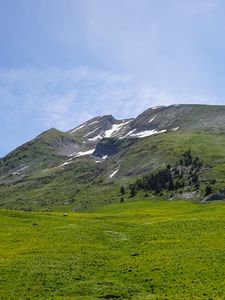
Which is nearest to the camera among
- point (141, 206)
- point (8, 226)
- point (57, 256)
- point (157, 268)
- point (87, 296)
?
point (87, 296)

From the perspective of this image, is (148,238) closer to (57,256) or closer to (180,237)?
(180,237)

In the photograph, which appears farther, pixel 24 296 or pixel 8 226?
pixel 8 226

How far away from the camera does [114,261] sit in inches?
2194

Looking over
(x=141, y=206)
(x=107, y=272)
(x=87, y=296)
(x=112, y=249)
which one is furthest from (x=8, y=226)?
(x=141, y=206)

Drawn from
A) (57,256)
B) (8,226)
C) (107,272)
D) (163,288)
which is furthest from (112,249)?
(8,226)

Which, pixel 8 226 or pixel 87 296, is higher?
pixel 8 226

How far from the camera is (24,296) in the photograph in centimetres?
4266

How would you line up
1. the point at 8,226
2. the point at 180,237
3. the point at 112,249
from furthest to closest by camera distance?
the point at 8,226 → the point at 180,237 → the point at 112,249

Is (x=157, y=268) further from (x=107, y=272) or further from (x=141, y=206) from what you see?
(x=141, y=206)

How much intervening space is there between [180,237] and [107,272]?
1940 centimetres

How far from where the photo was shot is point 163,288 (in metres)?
43.6

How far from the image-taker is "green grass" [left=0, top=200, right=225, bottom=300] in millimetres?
43438

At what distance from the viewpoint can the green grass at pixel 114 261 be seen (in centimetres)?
4344

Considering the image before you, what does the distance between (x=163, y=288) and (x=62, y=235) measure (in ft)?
102
